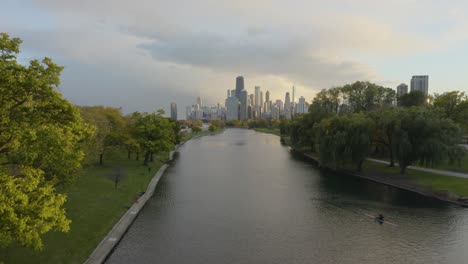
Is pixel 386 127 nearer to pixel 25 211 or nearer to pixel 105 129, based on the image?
pixel 105 129

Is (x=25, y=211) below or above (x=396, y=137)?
below

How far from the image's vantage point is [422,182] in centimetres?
4119

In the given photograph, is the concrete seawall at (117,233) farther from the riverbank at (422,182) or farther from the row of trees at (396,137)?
the riverbank at (422,182)

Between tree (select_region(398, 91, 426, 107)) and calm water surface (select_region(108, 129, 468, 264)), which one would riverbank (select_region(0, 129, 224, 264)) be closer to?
calm water surface (select_region(108, 129, 468, 264))

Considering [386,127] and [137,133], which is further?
[137,133]

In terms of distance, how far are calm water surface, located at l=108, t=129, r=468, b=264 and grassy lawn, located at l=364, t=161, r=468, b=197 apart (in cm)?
327

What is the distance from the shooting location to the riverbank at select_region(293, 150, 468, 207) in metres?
35.6

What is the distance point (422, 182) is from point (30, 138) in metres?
44.1

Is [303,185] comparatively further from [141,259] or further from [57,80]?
[57,80]

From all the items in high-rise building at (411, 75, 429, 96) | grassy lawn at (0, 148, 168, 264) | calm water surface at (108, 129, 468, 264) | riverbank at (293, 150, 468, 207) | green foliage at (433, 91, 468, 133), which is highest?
high-rise building at (411, 75, 429, 96)

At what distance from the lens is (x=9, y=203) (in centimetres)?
1228

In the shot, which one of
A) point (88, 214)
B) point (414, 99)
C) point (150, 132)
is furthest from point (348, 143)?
point (414, 99)

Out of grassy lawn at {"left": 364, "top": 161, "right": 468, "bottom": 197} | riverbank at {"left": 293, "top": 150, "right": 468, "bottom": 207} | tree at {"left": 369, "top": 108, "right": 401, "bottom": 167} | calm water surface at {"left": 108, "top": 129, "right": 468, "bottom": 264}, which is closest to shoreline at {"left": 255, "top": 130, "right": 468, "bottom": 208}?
riverbank at {"left": 293, "top": 150, "right": 468, "bottom": 207}

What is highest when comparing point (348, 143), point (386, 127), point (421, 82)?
point (421, 82)
